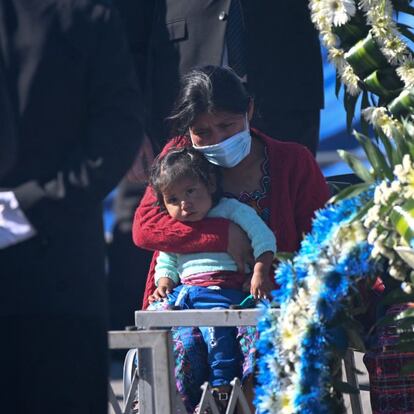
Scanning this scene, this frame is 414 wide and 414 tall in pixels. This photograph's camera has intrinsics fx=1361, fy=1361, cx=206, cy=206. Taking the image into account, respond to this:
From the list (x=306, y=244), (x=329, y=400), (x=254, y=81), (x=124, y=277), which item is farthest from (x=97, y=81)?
(x=124, y=277)

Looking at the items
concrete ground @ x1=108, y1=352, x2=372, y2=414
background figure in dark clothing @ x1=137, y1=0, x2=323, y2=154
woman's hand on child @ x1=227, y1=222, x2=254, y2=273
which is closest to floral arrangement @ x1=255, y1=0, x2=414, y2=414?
woman's hand on child @ x1=227, y1=222, x2=254, y2=273

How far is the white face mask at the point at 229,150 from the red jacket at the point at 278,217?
9cm

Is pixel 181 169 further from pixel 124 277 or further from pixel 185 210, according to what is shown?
pixel 124 277

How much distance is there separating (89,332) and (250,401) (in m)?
1.40

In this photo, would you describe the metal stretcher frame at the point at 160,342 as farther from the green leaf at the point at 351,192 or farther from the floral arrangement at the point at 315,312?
the green leaf at the point at 351,192

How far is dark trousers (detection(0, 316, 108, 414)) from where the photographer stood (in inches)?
104

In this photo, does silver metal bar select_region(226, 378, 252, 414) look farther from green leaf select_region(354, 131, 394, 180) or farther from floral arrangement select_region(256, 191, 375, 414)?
green leaf select_region(354, 131, 394, 180)

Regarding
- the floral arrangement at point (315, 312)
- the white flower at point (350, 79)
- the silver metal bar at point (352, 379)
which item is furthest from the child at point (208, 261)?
the floral arrangement at point (315, 312)

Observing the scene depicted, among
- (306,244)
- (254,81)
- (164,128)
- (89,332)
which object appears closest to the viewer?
(89,332)

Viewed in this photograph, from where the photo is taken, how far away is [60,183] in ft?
8.92

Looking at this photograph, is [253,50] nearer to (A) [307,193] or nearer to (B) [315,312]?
(A) [307,193]

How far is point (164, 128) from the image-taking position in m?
4.69

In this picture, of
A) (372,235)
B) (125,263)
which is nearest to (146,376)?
(372,235)

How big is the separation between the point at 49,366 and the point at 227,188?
1.66m
